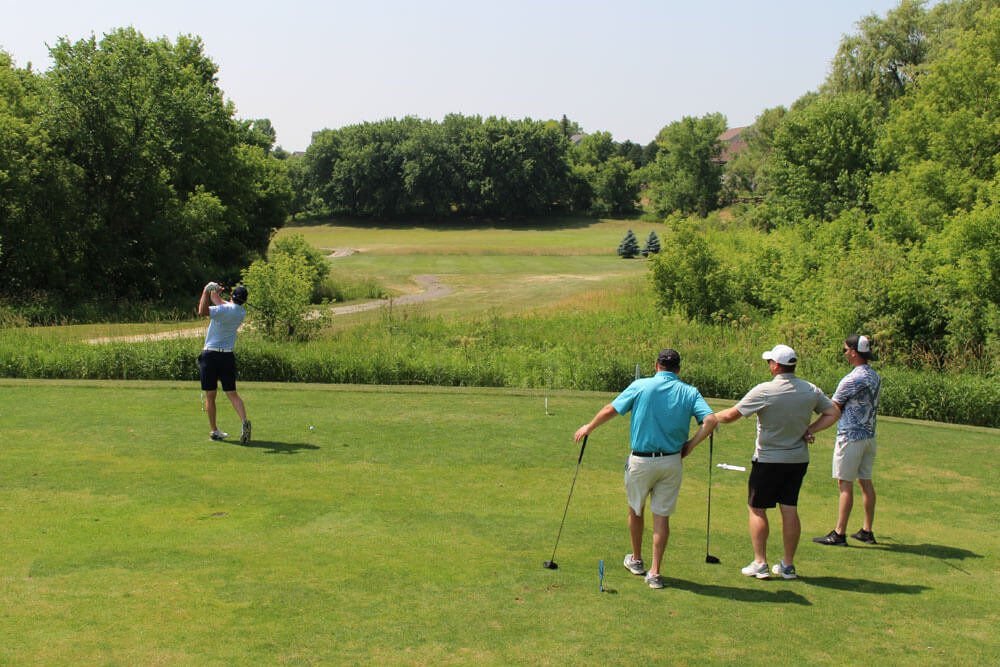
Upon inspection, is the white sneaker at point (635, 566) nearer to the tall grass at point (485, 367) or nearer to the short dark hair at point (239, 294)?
the short dark hair at point (239, 294)

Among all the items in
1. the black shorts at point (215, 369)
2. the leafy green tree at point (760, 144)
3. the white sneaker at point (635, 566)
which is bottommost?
the white sneaker at point (635, 566)

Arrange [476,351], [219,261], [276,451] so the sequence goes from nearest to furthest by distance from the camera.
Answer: [276,451] → [476,351] → [219,261]

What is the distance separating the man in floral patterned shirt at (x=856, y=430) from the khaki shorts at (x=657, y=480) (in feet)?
8.19

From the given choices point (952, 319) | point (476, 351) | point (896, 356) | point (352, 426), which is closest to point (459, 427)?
point (352, 426)

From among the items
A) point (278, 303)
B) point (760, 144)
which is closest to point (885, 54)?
point (760, 144)

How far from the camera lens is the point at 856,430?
865 cm

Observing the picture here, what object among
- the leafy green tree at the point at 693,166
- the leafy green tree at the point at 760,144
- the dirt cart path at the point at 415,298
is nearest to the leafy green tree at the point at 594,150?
the leafy green tree at the point at 693,166

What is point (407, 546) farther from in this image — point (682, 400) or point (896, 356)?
point (896, 356)

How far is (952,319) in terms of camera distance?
26469 millimetres

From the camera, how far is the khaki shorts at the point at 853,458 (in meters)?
8.66

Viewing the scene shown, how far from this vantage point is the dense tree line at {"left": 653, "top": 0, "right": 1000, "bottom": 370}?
2664 centimetres

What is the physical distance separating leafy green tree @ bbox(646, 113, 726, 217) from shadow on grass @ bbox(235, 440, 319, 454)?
10893 cm

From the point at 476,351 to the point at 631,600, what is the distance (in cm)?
1678

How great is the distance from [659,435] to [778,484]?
4.18 feet
